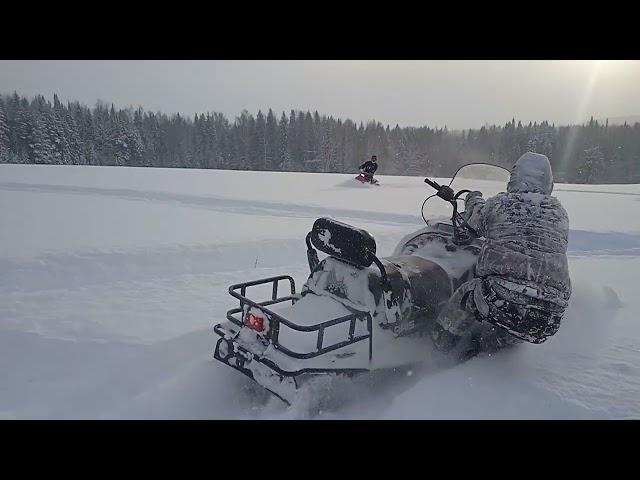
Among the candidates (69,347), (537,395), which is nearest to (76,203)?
(69,347)

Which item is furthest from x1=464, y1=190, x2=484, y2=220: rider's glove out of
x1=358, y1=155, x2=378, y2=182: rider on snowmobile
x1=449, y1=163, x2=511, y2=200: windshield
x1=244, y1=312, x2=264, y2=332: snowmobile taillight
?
x1=358, y1=155, x2=378, y2=182: rider on snowmobile

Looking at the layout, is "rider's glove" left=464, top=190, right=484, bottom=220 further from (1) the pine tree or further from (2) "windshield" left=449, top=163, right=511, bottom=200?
(1) the pine tree

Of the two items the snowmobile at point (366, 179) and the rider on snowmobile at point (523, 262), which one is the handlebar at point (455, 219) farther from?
the snowmobile at point (366, 179)

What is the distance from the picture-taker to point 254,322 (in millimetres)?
3467

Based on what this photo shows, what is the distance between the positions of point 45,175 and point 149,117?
1320 inches

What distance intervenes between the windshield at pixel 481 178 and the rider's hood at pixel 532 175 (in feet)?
3.69

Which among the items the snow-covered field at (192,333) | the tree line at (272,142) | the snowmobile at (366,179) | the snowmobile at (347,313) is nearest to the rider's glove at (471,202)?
the snowmobile at (347,313)

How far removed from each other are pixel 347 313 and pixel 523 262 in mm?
1447

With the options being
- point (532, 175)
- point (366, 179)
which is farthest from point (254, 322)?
point (366, 179)

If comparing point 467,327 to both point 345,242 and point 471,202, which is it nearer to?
point 471,202

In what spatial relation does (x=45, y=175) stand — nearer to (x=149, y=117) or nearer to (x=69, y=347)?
(x=69, y=347)

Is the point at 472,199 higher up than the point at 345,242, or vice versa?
Answer: the point at 472,199

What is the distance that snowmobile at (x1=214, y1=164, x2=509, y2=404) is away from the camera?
331 centimetres

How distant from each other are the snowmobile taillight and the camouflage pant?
5.54ft
